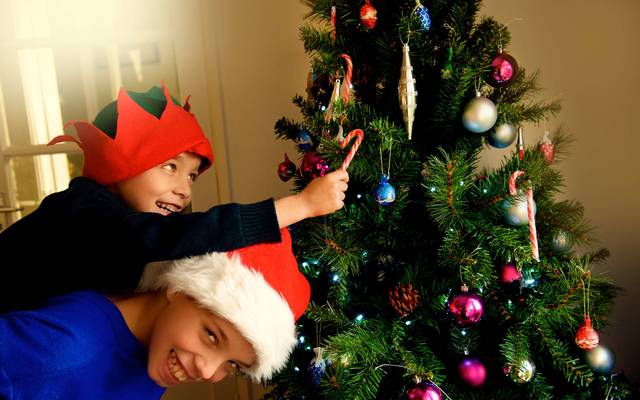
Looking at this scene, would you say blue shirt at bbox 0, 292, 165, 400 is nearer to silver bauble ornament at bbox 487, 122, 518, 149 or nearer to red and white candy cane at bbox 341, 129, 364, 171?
red and white candy cane at bbox 341, 129, 364, 171

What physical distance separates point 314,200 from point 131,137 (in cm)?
38

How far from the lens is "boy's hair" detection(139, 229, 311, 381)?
1.94 ft

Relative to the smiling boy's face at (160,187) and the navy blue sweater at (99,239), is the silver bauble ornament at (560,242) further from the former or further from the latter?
the smiling boy's face at (160,187)

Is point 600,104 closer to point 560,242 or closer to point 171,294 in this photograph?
point 560,242

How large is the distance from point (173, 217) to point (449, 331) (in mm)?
522

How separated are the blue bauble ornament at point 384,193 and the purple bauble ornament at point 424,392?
292 millimetres

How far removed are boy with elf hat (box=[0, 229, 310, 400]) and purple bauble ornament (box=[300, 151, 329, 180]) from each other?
176 millimetres

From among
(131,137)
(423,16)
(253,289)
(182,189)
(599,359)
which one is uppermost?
(423,16)

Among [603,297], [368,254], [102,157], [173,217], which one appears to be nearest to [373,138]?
[368,254]

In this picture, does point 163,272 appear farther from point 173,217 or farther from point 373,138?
point 373,138

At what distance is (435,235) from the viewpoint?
803mm

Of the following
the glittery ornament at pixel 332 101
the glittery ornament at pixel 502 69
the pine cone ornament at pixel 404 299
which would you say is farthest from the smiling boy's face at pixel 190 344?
the glittery ornament at pixel 502 69

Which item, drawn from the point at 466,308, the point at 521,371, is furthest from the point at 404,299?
the point at 521,371

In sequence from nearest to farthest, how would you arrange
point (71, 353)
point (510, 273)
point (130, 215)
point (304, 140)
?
1. point (71, 353)
2. point (130, 215)
3. point (510, 273)
4. point (304, 140)
